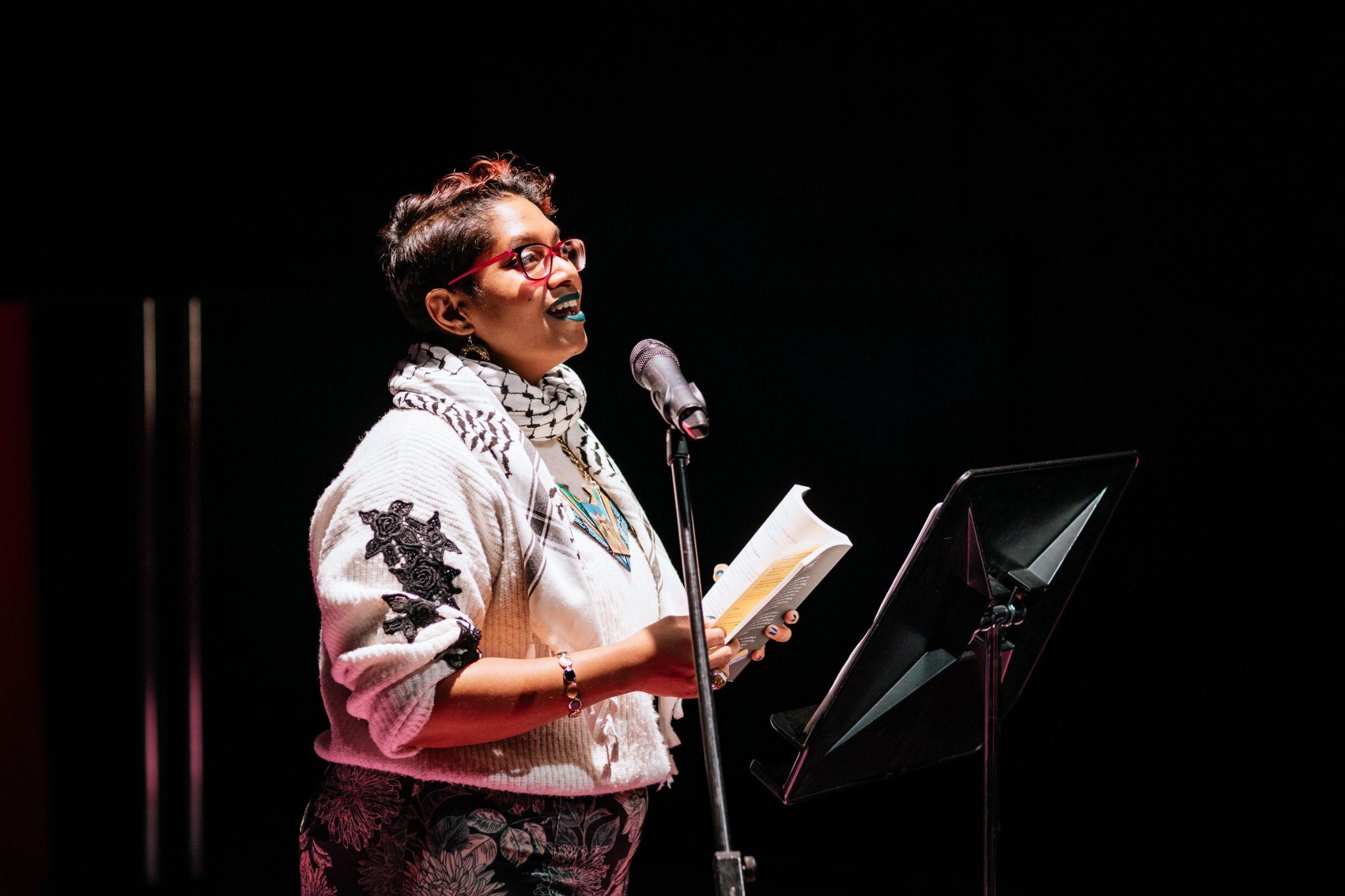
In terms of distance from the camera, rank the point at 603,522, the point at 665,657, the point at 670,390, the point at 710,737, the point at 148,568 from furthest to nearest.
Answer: the point at 148,568
the point at 603,522
the point at 665,657
the point at 670,390
the point at 710,737

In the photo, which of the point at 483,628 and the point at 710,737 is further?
the point at 483,628

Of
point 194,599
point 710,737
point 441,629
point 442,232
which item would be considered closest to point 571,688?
point 441,629

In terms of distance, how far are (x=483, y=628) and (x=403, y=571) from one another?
173 mm

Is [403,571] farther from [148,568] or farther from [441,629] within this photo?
[148,568]

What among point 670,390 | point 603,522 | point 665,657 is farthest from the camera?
point 603,522

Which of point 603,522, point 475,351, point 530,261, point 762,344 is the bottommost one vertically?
point 603,522

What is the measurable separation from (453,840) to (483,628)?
0.25m

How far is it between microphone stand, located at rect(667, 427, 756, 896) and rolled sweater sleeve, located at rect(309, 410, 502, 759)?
28 centimetres

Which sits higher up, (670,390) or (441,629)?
(670,390)

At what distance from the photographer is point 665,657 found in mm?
1251

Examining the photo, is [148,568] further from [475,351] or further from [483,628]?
[483,628]

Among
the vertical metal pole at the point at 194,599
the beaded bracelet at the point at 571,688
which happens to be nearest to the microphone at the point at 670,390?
the beaded bracelet at the point at 571,688

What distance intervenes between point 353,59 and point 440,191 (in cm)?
127

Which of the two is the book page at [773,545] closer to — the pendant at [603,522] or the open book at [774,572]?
the open book at [774,572]
